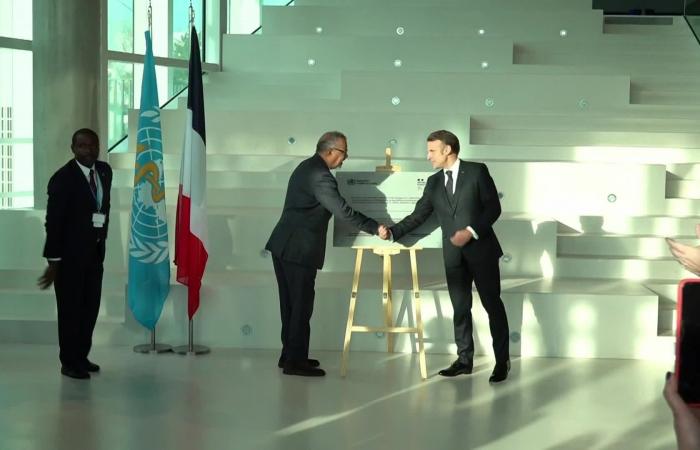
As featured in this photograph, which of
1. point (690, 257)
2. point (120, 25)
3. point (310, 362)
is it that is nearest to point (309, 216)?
point (310, 362)

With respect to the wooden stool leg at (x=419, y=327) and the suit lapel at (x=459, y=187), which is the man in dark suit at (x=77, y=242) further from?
the suit lapel at (x=459, y=187)

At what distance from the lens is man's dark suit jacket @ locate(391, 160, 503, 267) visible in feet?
23.1

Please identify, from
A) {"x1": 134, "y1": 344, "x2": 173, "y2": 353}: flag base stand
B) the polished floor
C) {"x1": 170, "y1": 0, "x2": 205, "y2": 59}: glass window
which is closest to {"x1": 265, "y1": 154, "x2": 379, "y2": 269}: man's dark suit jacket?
the polished floor

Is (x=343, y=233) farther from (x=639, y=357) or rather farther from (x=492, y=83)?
(x=492, y=83)

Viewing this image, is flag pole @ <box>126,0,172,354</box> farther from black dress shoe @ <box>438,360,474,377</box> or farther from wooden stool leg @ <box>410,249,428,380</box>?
black dress shoe @ <box>438,360,474,377</box>

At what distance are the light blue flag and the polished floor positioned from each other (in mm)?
400

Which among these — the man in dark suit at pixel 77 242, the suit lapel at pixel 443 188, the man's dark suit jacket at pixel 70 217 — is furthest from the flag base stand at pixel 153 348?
the suit lapel at pixel 443 188

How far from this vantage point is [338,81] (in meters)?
11.4

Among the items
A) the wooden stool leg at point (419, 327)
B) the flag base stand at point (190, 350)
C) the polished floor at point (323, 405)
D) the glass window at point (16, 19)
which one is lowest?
the polished floor at point (323, 405)

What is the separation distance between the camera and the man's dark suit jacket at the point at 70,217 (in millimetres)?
6824

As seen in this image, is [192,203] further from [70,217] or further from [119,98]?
[119,98]

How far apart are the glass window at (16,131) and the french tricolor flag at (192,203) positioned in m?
2.63

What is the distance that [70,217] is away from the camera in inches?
271

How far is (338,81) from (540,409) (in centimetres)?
584
